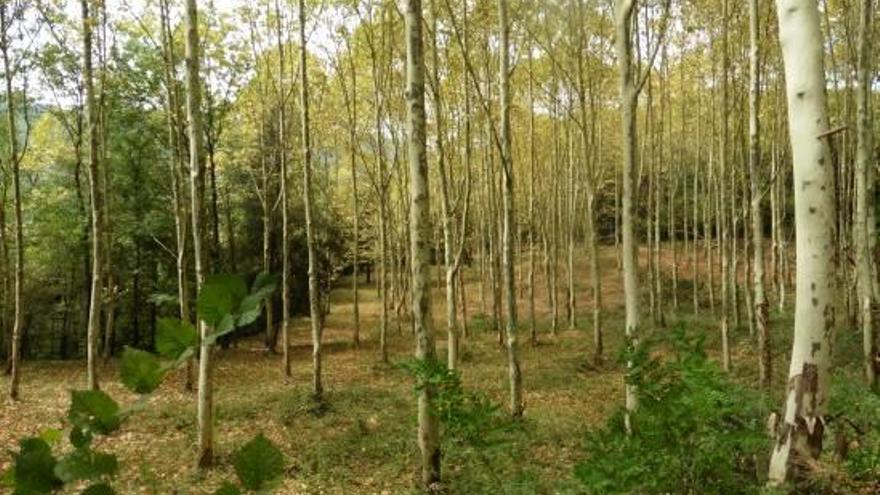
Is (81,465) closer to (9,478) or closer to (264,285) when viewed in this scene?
(9,478)

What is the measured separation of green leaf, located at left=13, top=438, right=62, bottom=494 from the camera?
0.74 m

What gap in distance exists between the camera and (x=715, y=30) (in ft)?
60.2

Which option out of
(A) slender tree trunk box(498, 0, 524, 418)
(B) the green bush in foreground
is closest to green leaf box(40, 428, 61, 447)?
(B) the green bush in foreground

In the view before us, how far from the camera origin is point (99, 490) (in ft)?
2.55

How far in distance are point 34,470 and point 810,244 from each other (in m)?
4.14

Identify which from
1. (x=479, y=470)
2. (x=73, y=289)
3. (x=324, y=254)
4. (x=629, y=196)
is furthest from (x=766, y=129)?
(x=73, y=289)

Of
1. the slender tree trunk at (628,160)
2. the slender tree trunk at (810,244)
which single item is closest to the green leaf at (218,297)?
the slender tree trunk at (810,244)

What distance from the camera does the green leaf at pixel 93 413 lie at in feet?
2.46

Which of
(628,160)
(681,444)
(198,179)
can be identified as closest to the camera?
(681,444)

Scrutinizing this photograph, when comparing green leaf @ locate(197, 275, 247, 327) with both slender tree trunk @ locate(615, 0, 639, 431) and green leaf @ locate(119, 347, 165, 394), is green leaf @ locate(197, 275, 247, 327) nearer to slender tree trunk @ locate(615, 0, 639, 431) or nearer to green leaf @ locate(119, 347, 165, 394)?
green leaf @ locate(119, 347, 165, 394)

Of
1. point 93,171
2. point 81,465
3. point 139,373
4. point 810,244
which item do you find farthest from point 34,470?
point 93,171

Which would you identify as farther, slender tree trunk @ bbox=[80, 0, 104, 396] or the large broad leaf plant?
slender tree trunk @ bbox=[80, 0, 104, 396]

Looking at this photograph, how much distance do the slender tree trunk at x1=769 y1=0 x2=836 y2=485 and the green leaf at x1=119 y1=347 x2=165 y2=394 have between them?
400 cm

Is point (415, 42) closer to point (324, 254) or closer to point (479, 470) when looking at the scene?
point (479, 470)
